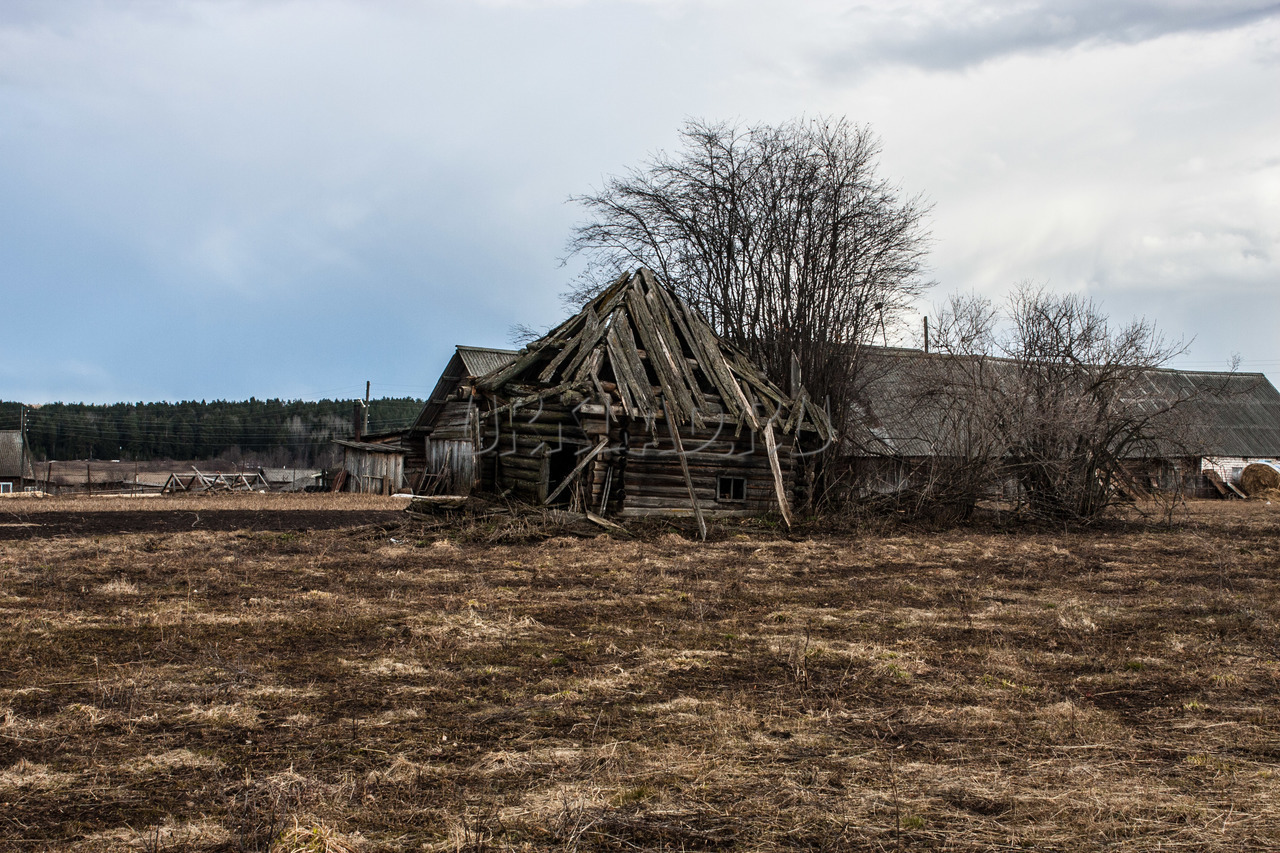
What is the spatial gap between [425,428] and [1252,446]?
115 feet

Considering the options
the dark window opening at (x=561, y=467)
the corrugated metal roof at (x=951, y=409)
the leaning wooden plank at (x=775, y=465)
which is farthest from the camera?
the corrugated metal roof at (x=951, y=409)

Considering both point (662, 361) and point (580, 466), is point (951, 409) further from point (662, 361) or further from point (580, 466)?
point (580, 466)

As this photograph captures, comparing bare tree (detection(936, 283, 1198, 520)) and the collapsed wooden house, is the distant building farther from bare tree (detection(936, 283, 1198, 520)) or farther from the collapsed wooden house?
bare tree (detection(936, 283, 1198, 520))

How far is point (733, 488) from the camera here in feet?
62.5

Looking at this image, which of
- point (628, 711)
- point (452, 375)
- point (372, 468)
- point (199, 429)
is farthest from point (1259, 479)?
point (199, 429)

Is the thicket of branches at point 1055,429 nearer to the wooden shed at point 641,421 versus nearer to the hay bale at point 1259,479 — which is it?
the wooden shed at point 641,421

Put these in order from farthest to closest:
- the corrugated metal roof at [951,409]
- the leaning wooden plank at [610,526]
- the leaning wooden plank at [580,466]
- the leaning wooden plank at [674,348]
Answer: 1. the corrugated metal roof at [951,409]
2. the leaning wooden plank at [674,348]
3. the leaning wooden plank at [580,466]
4. the leaning wooden plank at [610,526]

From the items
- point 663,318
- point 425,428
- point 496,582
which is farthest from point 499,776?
point 425,428

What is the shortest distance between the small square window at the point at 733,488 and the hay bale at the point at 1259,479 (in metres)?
26.8

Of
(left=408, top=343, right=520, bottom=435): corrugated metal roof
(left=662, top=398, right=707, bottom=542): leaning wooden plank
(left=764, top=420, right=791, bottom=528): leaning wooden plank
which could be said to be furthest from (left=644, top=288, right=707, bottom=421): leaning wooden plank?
(left=408, top=343, right=520, bottom=435): corrugated metal roof

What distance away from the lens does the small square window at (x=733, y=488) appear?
19.0m

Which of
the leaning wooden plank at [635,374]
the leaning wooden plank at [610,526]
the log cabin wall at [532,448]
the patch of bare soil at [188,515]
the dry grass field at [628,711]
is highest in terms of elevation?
the leaning wooden plank at [635,374]

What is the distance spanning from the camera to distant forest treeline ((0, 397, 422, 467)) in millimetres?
82062

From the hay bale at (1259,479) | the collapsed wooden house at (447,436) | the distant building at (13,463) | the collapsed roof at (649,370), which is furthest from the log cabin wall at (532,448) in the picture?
the distant building at (13,463)
